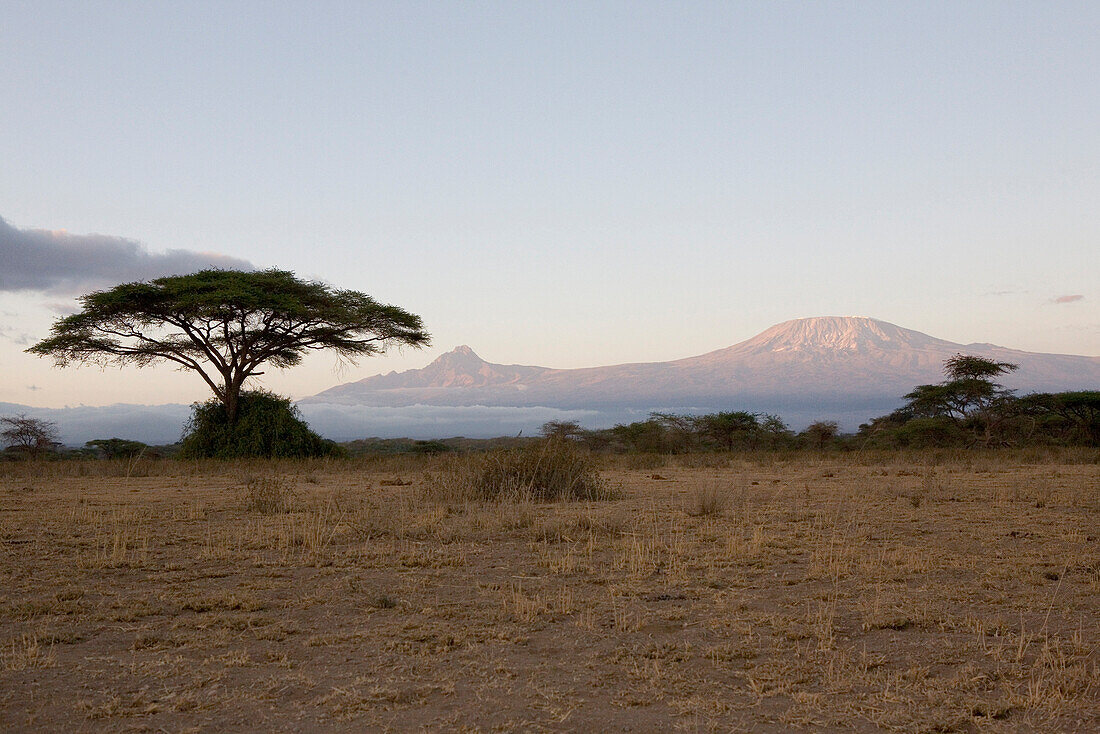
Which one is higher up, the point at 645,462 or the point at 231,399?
the point at 231,399

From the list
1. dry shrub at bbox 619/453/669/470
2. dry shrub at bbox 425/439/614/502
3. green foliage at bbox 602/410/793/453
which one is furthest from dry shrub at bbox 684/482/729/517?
green foliage at bbox 602/410/793/453

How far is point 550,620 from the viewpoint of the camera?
4.81m

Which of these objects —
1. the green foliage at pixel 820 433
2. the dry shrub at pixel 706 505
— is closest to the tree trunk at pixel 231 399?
the dry shrub at pixel 706 505

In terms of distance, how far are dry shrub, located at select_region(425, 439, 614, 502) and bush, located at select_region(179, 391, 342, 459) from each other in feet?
41.6

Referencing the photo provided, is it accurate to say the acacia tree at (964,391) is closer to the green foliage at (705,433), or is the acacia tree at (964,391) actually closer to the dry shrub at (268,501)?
the green foliage at (705,433)

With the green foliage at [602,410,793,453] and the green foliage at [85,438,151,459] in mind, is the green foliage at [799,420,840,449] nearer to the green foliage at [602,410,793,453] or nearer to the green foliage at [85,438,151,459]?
the green foliage at [602,410,793,453]

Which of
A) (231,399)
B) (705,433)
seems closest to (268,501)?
(231,399)

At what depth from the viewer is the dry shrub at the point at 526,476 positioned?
11469mm

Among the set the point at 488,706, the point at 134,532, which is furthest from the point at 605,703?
the point at 134,532

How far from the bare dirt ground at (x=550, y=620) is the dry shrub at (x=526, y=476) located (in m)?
1.77

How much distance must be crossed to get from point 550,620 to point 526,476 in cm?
693

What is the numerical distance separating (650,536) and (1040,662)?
170 inches

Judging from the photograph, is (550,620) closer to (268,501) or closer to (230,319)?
(268,501)

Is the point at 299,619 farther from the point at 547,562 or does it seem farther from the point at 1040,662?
the point at 1040,662
